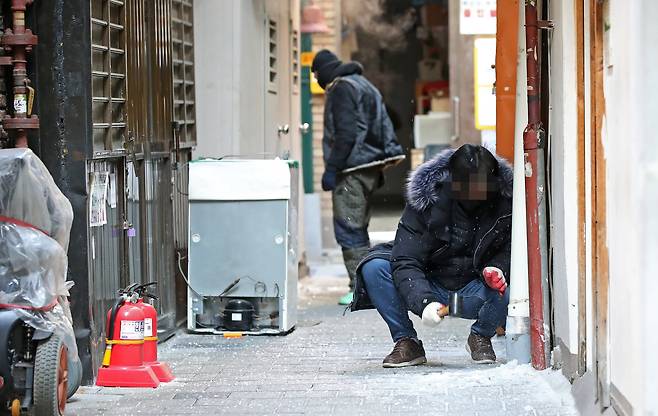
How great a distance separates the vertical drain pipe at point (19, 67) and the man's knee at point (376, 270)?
2.13m

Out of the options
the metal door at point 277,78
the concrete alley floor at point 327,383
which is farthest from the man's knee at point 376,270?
the metal door at point 277,78

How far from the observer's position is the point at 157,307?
359 inches

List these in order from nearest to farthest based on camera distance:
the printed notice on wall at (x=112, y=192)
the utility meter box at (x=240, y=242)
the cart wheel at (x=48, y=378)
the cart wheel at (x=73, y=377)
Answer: the cart wheel at (x=48, y=378) < the cart wheel at (x=73, y=377) < the printed notice on wall at (x=112, y=192) < the utility meter box at (x=240, y=242)

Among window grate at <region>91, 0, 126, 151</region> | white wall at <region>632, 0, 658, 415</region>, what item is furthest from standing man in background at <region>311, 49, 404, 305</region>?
white wall at <region>632, 0, 658, 415</region>

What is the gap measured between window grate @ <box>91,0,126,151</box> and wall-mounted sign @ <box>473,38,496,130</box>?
179 inches

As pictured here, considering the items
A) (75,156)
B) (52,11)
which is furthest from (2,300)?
(52,11)

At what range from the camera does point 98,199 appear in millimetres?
7773

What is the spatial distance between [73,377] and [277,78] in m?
6.27

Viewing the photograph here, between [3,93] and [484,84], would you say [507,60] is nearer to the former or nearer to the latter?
[3,93]

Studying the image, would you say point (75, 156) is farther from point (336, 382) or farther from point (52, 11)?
point (336, 382)

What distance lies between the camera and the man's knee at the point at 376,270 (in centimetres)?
793

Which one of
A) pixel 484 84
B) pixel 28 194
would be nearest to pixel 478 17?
pixel 484 84

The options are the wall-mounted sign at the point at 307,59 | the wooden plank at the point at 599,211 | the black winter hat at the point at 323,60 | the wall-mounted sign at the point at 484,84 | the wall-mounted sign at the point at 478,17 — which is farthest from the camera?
the wall-mounted sign at the point at 307,59

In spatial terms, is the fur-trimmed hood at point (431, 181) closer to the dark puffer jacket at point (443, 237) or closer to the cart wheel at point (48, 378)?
the dark puffer jacket at point (443, 237)
